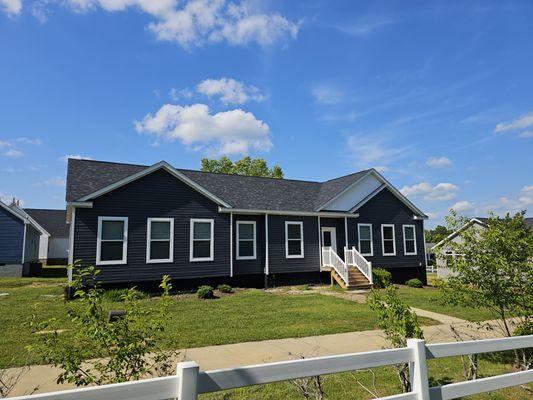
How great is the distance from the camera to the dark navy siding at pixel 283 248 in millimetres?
18625

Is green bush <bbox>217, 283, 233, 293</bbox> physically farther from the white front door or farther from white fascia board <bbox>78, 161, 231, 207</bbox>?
the white front door

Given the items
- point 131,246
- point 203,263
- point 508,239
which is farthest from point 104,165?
point 508,239

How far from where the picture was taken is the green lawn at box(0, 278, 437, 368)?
7.89m

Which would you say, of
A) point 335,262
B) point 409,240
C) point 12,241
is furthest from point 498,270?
point 12,241

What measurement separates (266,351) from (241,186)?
48.0 ft

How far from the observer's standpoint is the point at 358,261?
768 inches

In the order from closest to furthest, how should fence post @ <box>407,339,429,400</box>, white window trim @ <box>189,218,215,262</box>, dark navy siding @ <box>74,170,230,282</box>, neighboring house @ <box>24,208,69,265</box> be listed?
fence post @ <box>407,339,429,400</box>
dark navy siding @ <box>74,170,230,282</box>
white window trim @ <box>189,218,215,262</box>
neighboring house @ <box>24,208,69,265</box>

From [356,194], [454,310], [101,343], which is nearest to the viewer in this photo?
[101,343]

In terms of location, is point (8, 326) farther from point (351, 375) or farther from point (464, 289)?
point (464, 289)

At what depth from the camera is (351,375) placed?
583 cm

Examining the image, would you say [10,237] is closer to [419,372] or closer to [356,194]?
[356,194]

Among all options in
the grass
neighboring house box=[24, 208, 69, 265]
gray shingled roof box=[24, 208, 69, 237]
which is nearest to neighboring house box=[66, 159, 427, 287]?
the grass

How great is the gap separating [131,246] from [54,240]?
33875 mm

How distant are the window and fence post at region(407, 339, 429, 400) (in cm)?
2116
